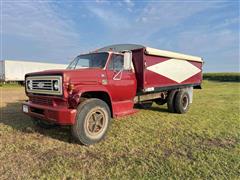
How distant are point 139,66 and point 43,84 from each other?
302cm

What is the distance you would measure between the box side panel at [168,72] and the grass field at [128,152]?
1505 millimetres

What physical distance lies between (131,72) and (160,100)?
281 cm

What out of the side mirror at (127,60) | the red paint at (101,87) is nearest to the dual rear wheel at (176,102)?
the red paint at (101,87)

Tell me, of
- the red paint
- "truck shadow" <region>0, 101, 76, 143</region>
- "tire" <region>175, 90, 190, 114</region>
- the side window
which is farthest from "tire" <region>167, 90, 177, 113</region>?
"truck shadow" <region>0, 101, 76, 143</region>

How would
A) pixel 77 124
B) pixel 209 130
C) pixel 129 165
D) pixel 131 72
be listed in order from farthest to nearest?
1. pixel 131 72
2. pixel 209 130
3. pixel 77 124
4. pixel 129 165

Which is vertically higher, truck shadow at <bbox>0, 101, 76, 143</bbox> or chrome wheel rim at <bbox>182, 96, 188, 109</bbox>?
chrome wheel rim at <bbox>182, 96, 188, 109</bbox>

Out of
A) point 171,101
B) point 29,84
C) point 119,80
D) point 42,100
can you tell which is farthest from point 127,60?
point 171,101

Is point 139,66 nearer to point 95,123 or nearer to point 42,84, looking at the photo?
point 95,123

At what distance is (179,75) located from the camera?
9305mm

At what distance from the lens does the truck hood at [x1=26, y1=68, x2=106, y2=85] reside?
16.3 feet

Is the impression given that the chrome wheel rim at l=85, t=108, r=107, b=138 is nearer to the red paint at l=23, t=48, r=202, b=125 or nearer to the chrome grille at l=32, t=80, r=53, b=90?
the red paint at l=23, t=48, r=202, b=125

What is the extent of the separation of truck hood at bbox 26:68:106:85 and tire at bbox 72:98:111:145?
1.54ft

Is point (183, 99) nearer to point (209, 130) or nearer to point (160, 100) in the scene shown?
point (160, 100)

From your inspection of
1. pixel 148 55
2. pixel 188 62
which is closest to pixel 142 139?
pixel 148 55
